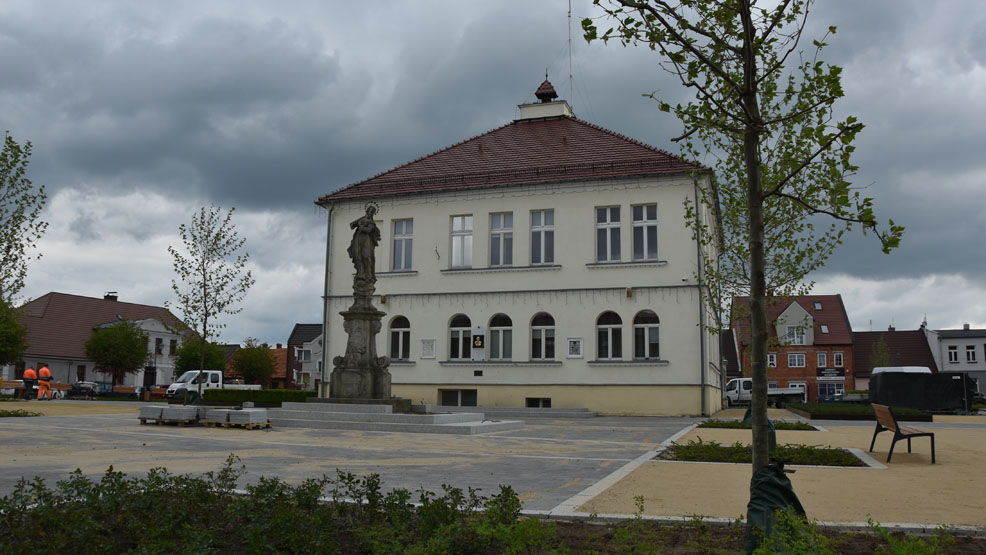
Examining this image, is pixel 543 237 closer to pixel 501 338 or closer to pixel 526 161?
pixel 526 161

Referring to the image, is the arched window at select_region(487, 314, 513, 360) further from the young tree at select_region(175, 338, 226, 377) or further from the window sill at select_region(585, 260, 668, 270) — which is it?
the young tree at select_region(175, 338, 226, 377)

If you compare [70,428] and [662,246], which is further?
[662,246]

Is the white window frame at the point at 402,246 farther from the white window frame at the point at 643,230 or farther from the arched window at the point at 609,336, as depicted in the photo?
the white window frame at the point at 643,230

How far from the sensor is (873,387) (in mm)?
36969

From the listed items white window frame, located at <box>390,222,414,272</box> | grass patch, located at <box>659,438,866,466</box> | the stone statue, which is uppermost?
white window frame, located at <box>390,222,414,272</box>

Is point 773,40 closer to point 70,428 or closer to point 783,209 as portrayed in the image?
point 783,209

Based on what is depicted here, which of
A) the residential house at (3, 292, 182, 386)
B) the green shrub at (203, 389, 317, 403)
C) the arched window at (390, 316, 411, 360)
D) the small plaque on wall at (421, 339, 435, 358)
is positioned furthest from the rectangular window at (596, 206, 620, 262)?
the residential house at (3, 292, 182, 386)

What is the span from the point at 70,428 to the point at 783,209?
16.4m

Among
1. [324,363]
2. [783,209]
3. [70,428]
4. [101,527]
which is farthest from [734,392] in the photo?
[101,527]

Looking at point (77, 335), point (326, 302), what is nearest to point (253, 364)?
point (77, 335)

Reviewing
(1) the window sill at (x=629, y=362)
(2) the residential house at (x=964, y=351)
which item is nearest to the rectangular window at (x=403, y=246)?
(1) the window sill at (x=629, y=362)

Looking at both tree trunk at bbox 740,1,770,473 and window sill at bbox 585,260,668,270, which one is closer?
tree trunk at bbox 740,1,770,473

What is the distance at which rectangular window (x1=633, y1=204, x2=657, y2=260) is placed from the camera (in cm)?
2917

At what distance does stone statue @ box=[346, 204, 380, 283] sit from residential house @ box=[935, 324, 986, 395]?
68.6 meters
